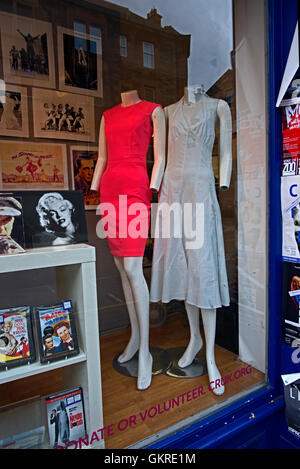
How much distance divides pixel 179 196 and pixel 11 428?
1.25 m

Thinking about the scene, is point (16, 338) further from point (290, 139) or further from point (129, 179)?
point (290, 139)

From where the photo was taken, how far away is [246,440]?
1616 mm

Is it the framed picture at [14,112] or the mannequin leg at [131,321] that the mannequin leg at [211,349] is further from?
the framed picture at [14,112]

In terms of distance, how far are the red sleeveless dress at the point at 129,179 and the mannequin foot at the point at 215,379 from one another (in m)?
0.72

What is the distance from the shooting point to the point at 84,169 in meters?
1.98

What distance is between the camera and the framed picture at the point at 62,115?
1805 millimetres

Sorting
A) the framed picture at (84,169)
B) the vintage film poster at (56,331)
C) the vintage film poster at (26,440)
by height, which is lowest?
the vintage film poster at (26,440)

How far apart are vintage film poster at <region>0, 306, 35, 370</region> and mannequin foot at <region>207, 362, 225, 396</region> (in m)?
1.01

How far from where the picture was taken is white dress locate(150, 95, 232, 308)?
1652 millimetres

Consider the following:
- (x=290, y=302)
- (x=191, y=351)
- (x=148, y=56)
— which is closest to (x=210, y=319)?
(x=191, y=351)

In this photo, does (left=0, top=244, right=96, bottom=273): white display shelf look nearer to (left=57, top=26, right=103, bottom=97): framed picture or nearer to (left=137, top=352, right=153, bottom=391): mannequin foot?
(left=137, top=352, right=153, bottom=391): mannequin foot

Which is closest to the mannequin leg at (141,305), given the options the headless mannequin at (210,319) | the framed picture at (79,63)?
the headless mannequin at (210,319)
